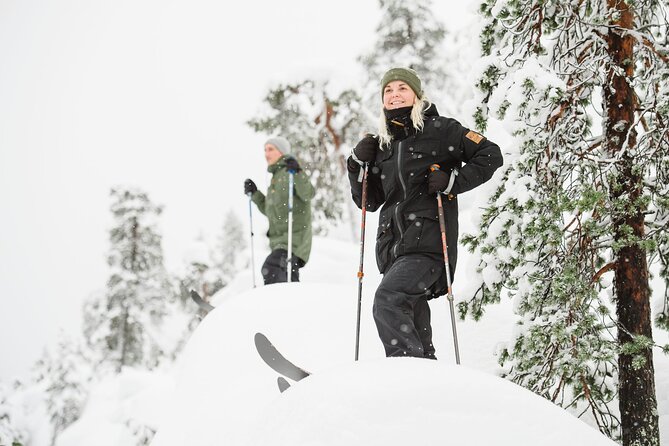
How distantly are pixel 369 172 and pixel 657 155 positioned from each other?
92.1 inches

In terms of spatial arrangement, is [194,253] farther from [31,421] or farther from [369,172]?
[369,172]

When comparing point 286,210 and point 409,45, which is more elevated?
point 409,45

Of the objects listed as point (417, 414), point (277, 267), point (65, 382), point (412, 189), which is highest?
point (412, 189)

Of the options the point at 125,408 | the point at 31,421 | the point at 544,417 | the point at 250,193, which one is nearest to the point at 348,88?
the point at 250,193

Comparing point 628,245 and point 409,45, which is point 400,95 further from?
point 409,45

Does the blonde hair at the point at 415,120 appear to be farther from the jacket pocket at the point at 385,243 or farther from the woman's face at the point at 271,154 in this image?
the woman's face at the point at 271,154

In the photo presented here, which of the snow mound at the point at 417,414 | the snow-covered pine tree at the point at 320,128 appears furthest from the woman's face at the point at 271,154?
the snow-covered pine tree at the point at 320,128

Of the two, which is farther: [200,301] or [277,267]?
[200,301]

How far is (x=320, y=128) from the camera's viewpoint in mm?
18125

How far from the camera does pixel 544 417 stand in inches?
88.5

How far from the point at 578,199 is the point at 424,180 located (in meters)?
1.32

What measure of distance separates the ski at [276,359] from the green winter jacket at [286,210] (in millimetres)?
4203

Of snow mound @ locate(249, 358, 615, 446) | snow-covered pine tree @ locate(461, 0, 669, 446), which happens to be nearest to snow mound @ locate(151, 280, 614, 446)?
snow mound @ locate(249, 358, 615, 446)

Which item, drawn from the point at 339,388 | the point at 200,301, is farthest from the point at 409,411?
the point at 200,301
